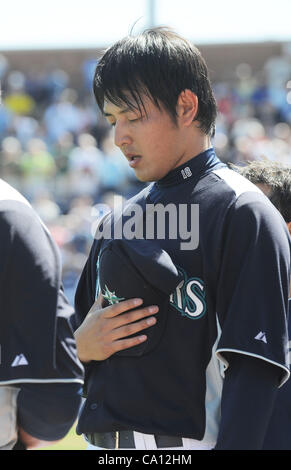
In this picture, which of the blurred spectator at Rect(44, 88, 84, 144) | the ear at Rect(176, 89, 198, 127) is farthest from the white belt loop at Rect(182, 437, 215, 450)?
the blurred spectator at Rect(44, 88, 84, 144)

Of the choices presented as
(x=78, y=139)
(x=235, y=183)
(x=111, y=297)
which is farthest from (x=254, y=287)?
(x=78, y=139)

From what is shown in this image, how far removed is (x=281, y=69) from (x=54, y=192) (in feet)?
24.0

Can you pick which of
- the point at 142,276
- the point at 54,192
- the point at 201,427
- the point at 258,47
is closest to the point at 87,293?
the point at 142,276

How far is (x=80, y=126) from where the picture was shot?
15.1 meters

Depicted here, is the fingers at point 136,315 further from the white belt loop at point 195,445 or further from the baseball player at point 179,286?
the white belt loop at point 195,445

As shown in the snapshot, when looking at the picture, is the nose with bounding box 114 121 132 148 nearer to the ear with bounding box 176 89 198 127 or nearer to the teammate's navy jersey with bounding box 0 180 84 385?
the ear with bounding box 176 89 198 127

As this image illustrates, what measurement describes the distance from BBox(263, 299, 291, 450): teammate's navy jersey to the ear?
872 millimetres

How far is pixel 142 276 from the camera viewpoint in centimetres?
205

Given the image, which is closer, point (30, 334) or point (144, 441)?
point (30, 334)

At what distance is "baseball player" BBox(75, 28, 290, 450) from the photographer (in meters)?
1.91

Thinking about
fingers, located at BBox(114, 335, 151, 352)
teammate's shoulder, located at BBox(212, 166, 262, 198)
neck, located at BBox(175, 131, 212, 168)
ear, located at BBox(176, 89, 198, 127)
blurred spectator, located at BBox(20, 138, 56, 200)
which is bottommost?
blurred spectator, located at BBox(20, 138, 56, 200)

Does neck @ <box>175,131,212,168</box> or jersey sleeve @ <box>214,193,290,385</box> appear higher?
neck @ <box>175,131,212,168</box>

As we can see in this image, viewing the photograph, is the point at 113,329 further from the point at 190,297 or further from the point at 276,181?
the point at 276,181

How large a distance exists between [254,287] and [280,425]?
20.7 inches
